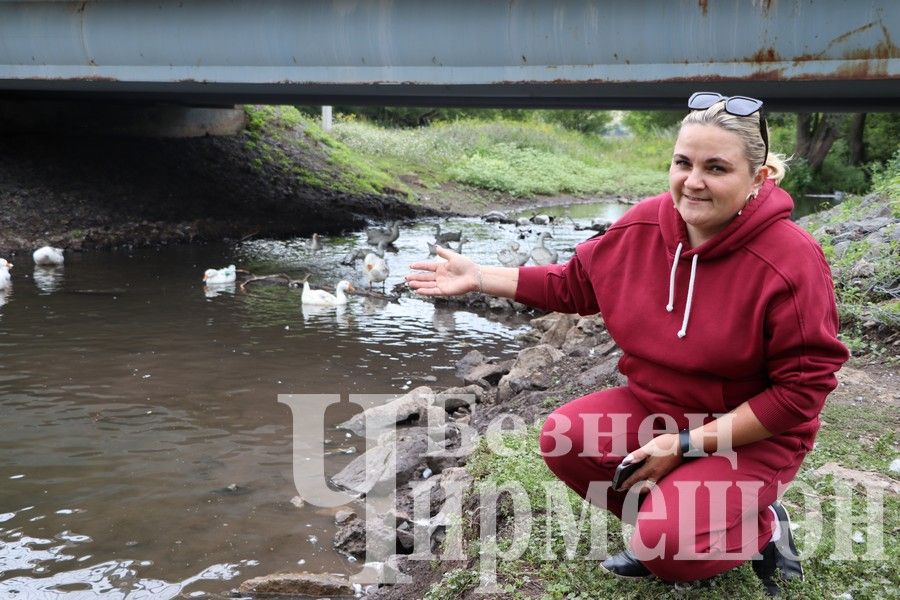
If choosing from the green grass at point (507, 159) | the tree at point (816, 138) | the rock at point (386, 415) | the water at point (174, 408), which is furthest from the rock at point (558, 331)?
the tree at point (816, 138)

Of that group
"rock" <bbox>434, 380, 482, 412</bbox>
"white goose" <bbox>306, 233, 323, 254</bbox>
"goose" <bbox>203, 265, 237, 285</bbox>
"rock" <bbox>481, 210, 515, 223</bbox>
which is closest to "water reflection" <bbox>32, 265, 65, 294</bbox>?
"goose" <bbox>203, 265, 237, 285</bbox>

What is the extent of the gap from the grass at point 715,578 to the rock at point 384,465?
0.96 m

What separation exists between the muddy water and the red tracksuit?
2.32 metres

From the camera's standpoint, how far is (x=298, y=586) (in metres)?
4.68

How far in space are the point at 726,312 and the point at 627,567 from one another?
47.6 inches

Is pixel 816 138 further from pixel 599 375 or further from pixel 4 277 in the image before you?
pixel 599 375

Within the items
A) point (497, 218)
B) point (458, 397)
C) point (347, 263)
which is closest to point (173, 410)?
point (458, 397)

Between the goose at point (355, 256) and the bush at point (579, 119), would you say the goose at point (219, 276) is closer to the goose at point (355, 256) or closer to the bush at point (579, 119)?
the goose at point (355, 256)

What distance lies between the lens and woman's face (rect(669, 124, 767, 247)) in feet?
10.3

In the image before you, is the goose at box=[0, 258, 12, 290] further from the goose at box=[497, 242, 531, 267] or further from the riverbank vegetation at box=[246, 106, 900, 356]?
the riverbank vegetation at box=[246, 106, 900, 356]

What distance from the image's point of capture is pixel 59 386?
8383mm

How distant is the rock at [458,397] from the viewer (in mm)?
7633

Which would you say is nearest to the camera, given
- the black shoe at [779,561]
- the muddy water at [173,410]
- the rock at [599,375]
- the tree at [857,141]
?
the black shoe at [779,561]

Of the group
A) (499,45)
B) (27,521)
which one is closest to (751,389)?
(27,521)
